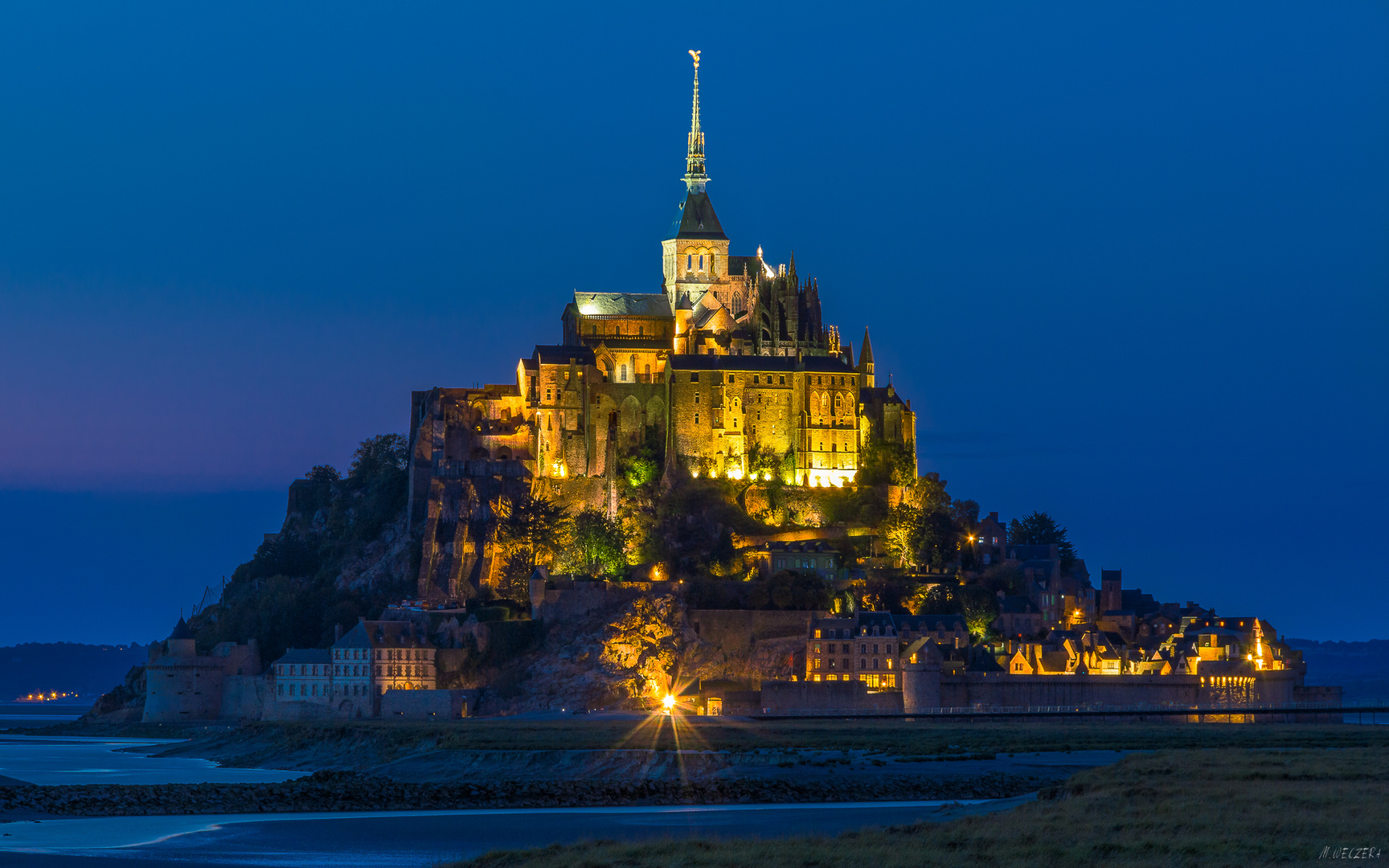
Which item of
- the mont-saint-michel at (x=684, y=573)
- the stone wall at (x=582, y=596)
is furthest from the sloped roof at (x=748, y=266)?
the stone wall at (x=582, y=596)

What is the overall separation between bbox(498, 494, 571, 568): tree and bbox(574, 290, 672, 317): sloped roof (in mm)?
23962

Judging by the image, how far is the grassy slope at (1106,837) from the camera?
1304 inches

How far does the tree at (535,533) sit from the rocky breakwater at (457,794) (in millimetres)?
47120

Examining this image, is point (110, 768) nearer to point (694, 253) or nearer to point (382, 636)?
point (382, 636)

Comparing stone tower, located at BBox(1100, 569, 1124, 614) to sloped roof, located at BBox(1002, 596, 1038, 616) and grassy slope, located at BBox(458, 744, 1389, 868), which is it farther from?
grassy slope, located at BBox(458, 744, 1389, 868)

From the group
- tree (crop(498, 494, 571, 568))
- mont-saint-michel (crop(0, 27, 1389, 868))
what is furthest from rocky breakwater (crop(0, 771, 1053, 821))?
tree (crop(498, 494, 571, 568))

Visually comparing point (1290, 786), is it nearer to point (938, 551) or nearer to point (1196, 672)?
point (1196, 672)

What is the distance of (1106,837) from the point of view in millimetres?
35500

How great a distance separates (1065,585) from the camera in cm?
10100

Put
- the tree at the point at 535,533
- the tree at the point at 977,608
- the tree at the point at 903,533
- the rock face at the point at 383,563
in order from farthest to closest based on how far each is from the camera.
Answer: the rock face at the point at 383,563, the tree at the point at 903,533, the tree at the point at 535,533, the tree at the point at 977,608

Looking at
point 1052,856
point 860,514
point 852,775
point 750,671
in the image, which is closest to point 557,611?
point 750,671

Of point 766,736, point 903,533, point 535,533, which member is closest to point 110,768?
point 766,736

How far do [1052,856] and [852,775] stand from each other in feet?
75.8

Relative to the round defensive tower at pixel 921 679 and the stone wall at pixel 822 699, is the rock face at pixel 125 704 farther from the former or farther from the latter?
the round defensive tower at pixel 921 679
